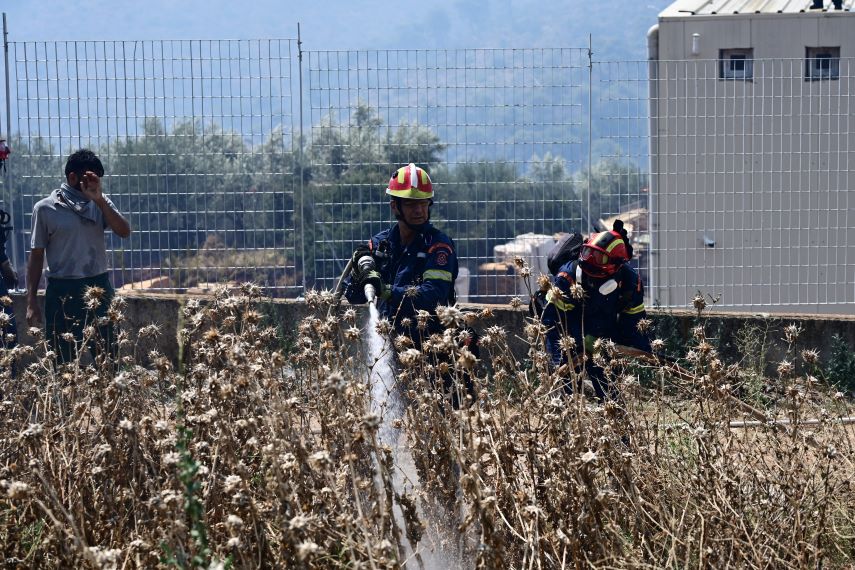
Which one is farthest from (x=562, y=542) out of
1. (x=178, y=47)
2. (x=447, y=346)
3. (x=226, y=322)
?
(x=178, y=47)

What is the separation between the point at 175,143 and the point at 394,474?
617 centimetres

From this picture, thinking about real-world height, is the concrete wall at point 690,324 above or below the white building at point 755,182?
below

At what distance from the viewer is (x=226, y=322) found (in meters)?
4.39

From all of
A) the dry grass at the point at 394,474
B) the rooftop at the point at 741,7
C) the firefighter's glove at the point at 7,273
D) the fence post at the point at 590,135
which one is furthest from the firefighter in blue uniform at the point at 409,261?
the rooftop at the point at 741,7

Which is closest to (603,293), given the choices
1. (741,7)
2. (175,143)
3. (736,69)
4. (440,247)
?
(440,247)

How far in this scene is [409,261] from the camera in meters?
6.42

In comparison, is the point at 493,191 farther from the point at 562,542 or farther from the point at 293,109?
the point at 562,542

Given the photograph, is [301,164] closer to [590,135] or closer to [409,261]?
[590,135]

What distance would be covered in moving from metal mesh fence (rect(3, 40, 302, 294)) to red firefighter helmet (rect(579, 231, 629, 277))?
385 centimetres

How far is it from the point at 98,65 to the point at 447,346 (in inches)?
272

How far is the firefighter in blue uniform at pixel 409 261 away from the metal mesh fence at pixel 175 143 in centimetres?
323

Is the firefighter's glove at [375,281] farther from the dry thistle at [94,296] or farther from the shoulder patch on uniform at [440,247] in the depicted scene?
the dry thistle at [94,296]

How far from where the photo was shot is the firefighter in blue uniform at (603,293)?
6.35m

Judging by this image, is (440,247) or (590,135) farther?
(590,135)
